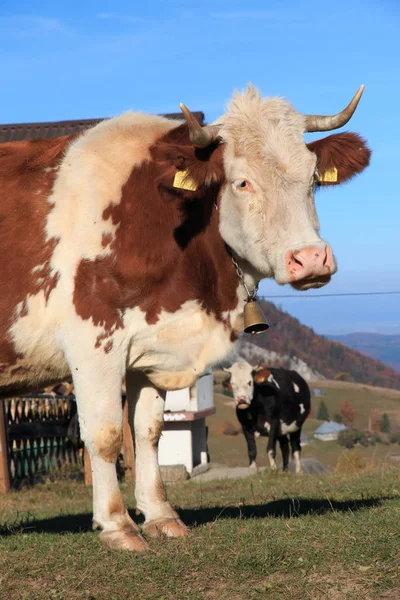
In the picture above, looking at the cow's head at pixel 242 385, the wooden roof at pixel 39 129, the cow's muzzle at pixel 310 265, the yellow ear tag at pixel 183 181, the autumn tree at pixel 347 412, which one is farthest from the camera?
the autumn tree at pixel 347 412

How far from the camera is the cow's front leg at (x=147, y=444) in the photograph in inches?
262

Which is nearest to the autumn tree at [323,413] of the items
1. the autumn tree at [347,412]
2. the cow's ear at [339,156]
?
the autumn tree at [347,412]

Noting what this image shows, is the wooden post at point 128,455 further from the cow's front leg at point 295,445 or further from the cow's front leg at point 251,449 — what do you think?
the cow's front leg at point 295,445

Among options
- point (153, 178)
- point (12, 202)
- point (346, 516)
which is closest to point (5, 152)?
point (12, 202)

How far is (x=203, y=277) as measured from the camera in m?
6.55

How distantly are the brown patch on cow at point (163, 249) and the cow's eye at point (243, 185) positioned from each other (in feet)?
0.66

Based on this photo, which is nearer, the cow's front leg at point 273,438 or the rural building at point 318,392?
the cow's front leg at point 273,438

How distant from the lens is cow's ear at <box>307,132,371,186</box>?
6.77m

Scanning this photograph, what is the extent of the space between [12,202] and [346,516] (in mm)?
3482

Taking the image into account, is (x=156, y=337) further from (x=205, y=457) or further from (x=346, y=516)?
(x=205, y=457)

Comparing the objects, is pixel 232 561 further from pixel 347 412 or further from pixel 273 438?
pixel 347 412

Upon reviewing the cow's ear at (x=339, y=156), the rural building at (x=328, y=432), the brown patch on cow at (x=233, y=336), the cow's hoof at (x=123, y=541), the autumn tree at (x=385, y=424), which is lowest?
the autumn tree at (x=385, y=424)

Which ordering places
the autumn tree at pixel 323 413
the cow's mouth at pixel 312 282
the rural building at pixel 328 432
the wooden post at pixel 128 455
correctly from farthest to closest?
the autumn tree at pixel 323 413, the rural building at pixel 328 432, the wooden post at pixel 128 455, the cow's mouth at pixel 312 282

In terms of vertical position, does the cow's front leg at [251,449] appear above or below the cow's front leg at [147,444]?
below
